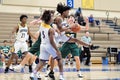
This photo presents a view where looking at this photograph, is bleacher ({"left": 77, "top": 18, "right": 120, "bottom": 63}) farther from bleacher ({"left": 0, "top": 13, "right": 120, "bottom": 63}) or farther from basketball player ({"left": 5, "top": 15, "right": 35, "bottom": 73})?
basketball player ({"left": 5, "top": 15, "right": 35, "bottom": 73})

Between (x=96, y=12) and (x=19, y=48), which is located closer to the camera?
(x=19, y=48)

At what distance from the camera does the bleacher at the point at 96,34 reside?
21.5 m

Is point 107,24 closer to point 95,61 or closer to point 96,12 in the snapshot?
point 96,12

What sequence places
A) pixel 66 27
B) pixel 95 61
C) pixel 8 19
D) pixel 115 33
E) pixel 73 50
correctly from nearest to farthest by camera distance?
1. pixel 66 27
2. pixel 73 50
3. pixel 95 61
4. pixel 8 19
5. pixel 115 33

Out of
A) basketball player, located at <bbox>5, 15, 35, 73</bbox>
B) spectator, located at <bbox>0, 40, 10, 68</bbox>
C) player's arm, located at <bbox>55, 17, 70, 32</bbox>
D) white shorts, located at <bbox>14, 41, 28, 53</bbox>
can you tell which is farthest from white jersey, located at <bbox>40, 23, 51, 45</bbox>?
spectator, located at <bbox>0, 40, 10, 68</bbox>

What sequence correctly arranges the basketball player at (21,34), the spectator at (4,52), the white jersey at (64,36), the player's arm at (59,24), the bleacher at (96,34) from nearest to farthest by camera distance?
the player's arm at (59,24) → the white jersey at (64,36) → the basketball player at (21,34) → the spectator at (4,52) → the bleacher at (96,34)

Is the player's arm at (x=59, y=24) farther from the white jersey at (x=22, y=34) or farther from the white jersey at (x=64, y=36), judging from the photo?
the white jersey at (x=22, y=34)

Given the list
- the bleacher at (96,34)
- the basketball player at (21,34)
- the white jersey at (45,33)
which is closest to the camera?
the white jersey at (45,33)

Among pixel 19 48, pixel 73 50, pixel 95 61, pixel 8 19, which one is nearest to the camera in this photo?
pixel 73 50

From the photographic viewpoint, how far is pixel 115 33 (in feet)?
81.8

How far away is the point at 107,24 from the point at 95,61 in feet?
17.5

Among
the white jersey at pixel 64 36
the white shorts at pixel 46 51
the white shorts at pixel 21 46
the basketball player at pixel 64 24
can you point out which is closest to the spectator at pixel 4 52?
the white shorts at pixel 21 46

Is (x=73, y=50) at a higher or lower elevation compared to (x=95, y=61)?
higher

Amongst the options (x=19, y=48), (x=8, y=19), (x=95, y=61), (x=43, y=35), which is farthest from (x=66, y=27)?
(x=8, y=19)
